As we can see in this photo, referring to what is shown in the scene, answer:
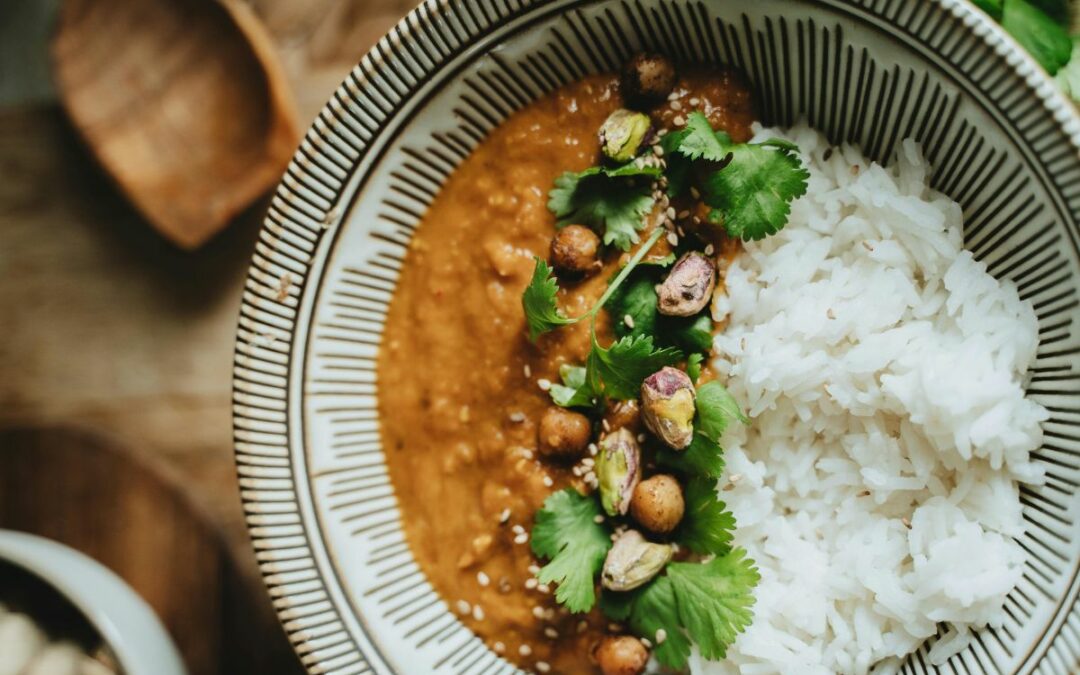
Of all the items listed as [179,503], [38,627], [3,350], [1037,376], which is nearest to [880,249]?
[1037,376]

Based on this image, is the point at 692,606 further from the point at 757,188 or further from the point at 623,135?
the point at 623,135

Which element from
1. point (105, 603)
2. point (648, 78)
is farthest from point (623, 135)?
point (105, 603)

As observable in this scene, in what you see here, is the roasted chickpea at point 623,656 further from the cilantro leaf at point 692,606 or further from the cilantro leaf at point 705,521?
the cilantro leaf at point 705,521

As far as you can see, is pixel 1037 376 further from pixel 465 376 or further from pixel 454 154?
pixel 454 154

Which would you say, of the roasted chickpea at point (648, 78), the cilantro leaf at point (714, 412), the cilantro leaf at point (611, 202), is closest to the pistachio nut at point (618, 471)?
the cilantro leaf at point (714, 412)

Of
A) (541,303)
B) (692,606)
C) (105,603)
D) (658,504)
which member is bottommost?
(105,603)

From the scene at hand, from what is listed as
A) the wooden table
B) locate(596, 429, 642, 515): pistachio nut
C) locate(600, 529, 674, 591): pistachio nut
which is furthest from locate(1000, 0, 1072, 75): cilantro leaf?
the wooden table
